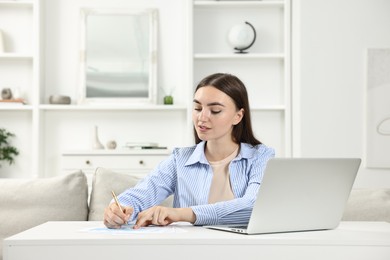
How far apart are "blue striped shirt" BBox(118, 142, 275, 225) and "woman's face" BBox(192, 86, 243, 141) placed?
0.09 meters

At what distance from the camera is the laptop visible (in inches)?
76.2

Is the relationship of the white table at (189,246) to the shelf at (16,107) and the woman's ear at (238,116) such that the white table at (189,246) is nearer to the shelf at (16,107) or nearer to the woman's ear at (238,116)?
the woman's ear at (238,116)

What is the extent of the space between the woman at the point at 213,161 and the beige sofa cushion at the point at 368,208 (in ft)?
1.39

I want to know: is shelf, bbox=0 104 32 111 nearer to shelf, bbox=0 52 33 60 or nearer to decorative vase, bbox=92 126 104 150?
shelf, bbox=0 52 33 60

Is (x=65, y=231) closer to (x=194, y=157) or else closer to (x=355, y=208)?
(x=194, y=157)

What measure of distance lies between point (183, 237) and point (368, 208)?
1.21m

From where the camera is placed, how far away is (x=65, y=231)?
6.53 feet

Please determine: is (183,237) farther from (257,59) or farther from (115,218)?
(257,59)

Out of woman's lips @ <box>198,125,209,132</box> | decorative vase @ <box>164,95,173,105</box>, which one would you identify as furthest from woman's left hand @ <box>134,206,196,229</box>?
decorative vase @ <box>164,95,173,105</box>

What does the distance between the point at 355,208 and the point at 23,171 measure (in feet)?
12.3

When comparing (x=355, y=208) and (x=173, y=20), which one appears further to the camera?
(x=173, y=20)

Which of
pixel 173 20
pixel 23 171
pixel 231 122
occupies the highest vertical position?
pixel 173 20

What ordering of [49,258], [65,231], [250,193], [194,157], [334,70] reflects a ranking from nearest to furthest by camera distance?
[49,258] → [65,231] → [250,193] → [194,157] → [334,70]

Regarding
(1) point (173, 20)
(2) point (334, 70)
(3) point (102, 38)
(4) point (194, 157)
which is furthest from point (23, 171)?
(4) point (194, 157)
